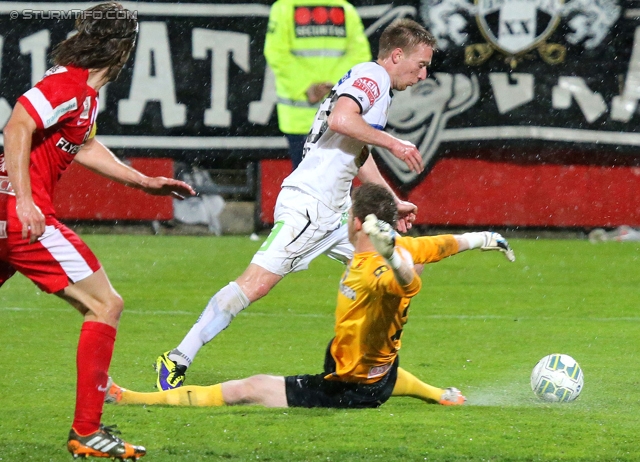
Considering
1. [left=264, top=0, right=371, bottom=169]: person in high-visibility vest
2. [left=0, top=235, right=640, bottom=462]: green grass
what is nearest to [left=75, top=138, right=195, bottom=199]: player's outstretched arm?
[left=0, top=235, right=640, bottom=462]: green grass

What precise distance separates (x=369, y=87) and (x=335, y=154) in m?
0.49

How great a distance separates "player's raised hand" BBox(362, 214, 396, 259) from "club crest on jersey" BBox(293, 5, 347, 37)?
23.9 ft

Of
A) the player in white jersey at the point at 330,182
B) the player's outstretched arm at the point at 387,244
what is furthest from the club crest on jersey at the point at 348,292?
the player in white jersey at the point at 330,182

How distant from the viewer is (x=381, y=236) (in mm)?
4352

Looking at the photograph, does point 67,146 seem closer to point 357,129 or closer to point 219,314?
point 219,314

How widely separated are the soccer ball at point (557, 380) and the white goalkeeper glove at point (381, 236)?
1.50 metres

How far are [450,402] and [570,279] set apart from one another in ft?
16.0

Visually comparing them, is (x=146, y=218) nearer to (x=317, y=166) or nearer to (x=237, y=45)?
(x=237, y=45)

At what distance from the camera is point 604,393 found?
5676 millimetres

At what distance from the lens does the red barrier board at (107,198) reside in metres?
12.7

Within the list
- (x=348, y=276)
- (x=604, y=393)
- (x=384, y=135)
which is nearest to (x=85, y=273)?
(x=348, y=276)

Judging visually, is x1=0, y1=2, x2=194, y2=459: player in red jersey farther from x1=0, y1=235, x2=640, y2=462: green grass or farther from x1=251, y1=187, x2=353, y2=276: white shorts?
x1=251, y1=187, x2=353, y2=276: white shorts

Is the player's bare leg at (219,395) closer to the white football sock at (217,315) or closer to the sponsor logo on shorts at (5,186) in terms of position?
the white football sock at (217,315)

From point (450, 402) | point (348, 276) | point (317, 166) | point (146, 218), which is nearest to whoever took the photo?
point (348, 276)
